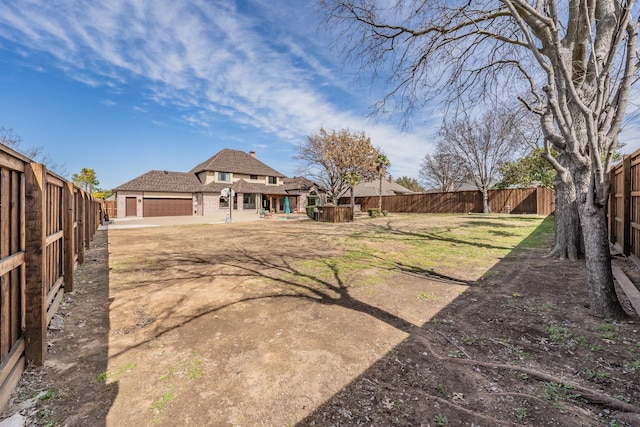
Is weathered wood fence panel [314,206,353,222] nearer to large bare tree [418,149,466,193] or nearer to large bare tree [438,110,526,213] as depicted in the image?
large bare tree [438,110,526,213]

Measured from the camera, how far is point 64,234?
441cm

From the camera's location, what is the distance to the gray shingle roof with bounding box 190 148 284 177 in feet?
101

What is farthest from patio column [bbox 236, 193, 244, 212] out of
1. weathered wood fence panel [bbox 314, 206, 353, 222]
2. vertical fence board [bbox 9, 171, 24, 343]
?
vertical fence board [bbox 9, 171, 24, 343]

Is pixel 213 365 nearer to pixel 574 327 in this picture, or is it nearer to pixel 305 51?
pixel 574 327

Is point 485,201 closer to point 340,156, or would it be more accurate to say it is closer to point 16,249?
point 340,156

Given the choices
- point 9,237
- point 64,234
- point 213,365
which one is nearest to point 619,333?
point 213,365

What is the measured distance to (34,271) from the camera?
244 cm

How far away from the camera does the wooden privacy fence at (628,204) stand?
533cm

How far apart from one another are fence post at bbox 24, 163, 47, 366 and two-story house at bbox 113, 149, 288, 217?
Result: 984 inches

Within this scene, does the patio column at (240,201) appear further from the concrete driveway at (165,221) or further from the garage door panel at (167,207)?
the garage door panel at (167,207)

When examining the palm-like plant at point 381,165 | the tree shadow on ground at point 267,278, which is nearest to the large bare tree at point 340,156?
the palm-like plant at point 381,165

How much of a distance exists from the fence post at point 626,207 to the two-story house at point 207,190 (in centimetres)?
2615

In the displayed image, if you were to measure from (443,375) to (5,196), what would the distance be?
12.6ft

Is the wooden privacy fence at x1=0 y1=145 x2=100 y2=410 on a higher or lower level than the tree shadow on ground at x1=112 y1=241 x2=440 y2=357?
higher
